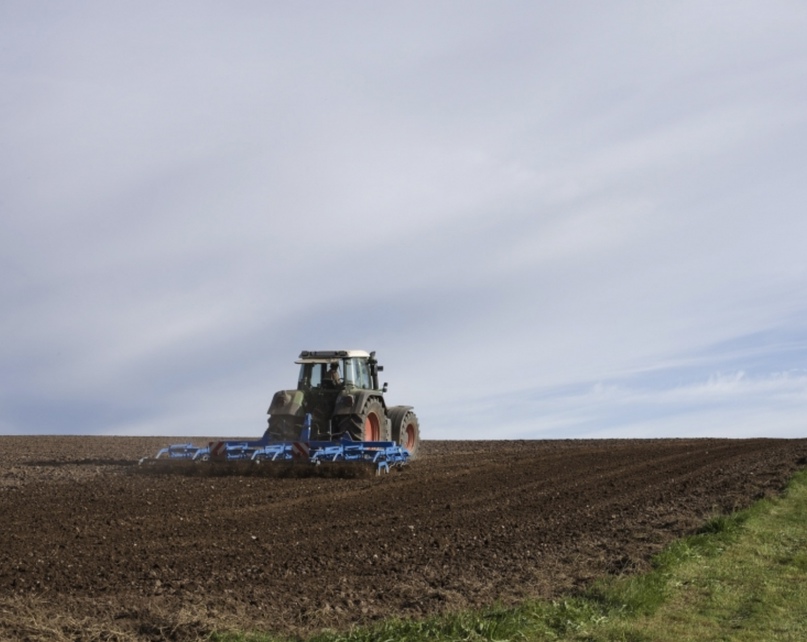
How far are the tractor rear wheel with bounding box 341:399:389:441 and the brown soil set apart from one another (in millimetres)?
1175

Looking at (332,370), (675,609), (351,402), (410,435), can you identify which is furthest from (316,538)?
(410,435)

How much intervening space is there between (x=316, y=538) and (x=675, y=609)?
4.18m

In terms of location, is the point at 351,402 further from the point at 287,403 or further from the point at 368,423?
the point at 287,403

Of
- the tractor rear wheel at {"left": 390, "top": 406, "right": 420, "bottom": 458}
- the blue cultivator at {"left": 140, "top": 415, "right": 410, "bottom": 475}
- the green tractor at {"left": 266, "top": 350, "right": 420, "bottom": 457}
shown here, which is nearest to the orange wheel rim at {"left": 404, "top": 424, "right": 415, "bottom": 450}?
the tractor rear wheel at {"left": 390, "top": 406, "right": 420, "bottom": 458}

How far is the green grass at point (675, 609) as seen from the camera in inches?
273

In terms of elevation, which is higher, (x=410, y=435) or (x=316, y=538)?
(x=410, y=435)

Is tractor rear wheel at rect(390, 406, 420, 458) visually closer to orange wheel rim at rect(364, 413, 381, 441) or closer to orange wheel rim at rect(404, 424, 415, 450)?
orange wheel rim at rect(404, 424, 415, 450)

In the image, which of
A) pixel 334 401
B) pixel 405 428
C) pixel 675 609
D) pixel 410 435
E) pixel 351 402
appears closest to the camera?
pixel 675 609

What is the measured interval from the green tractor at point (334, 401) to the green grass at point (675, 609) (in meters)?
9.24

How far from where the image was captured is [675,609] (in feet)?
26.6

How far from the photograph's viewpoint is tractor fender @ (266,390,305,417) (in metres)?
19.0

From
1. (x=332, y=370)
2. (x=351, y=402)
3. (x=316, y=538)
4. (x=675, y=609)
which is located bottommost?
(x=675, y=609)

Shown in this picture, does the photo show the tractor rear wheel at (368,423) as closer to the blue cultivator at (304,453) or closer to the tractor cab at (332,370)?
the blue cultivator at (304,453)

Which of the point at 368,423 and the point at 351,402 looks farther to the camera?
the point at 368,423
